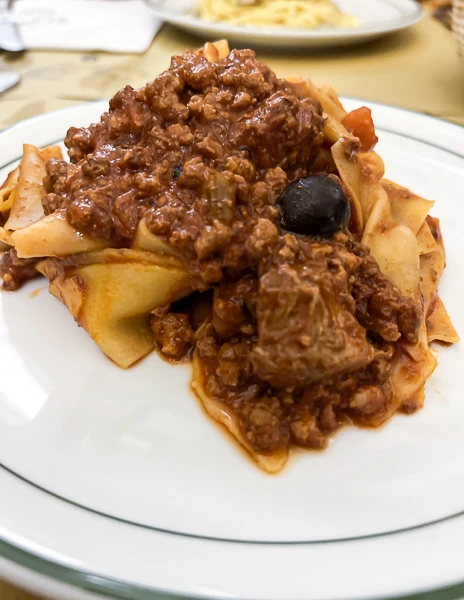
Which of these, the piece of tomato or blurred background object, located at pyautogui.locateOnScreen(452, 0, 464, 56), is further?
blurred background object, located at pyautogui.locateOnScreen(452, 0, 464, 56)

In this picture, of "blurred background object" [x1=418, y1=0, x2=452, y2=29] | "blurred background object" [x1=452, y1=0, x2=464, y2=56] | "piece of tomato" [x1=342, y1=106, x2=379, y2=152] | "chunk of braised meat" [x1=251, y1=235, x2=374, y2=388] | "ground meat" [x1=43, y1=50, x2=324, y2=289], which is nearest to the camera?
"chunk of braised meat" [x1=251, y1=235, x2=374, y2=388]

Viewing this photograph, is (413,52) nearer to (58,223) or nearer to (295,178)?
(295,178)

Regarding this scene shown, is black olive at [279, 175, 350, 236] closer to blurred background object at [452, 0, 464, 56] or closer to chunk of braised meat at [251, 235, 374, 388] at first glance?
chunk of braised meat at [251, 235, 374, 388]

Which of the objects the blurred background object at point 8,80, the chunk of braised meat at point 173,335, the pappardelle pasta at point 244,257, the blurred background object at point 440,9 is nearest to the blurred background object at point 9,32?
the blurred background object at point 8,80

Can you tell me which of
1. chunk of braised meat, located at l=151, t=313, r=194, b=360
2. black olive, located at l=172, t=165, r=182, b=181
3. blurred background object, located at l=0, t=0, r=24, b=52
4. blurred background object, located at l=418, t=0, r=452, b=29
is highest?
black olive, located at l=172, t=165, r=182, b=181

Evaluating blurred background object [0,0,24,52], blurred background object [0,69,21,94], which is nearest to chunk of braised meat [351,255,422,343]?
blurred background object [0,69,21,94]

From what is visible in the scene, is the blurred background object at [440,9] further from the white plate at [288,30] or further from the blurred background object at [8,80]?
the blurred background object at [8,80]

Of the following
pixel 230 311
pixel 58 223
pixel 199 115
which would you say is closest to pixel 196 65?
pixel 199 115
